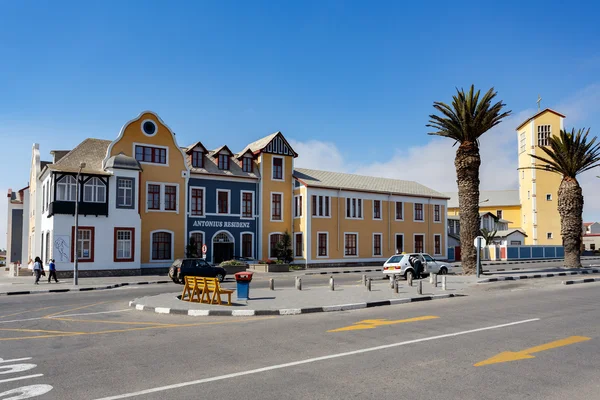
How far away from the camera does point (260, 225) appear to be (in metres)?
43.0

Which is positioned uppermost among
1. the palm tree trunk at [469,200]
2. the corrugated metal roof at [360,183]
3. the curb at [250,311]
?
the corrugated metal roof at [360,183]

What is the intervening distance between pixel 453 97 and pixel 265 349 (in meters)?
25.6

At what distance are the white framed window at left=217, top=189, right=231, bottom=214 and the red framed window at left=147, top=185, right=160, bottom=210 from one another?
515 cm

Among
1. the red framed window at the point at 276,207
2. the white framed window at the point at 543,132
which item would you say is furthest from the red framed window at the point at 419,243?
the white framed window at the point at 543,132

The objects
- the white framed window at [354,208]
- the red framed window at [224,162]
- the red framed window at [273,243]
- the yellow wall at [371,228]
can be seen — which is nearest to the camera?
the red framed window at [224,162]

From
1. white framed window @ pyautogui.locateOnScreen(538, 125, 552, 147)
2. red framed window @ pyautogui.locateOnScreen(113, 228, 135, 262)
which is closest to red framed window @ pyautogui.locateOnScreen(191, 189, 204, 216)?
red framed window @ pyautogui.locateOnScreen(113, 228, 135, 262)

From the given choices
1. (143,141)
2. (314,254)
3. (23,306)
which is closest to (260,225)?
(314,254)

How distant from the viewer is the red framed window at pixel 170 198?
38.4 metres

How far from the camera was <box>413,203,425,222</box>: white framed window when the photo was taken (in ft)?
167

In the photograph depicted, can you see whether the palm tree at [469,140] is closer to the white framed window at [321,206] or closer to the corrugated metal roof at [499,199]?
the white framed window at [321,206]

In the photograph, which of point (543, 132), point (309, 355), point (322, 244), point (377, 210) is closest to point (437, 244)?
point (377, 210)

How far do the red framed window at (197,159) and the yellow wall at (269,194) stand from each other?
507cm

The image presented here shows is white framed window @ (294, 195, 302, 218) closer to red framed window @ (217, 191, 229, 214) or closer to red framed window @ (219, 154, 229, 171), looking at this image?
red framed window @ (217, 191, 229, 214)

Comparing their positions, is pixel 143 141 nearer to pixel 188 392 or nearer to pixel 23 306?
pixel 23 306
